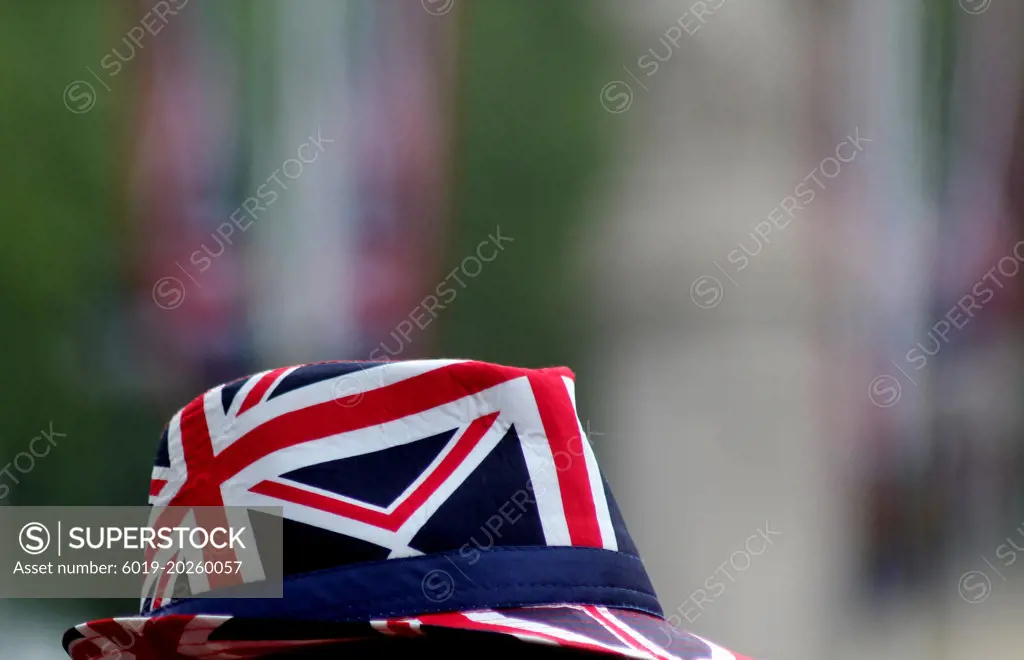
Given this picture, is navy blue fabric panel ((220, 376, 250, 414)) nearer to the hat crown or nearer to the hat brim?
the hat crown

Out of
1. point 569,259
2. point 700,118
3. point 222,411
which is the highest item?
point 700,118

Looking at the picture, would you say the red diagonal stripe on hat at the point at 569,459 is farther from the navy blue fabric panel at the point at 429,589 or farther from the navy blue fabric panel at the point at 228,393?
the navy blue fabric panel at the point at 228,393

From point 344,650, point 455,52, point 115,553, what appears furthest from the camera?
point 455,52

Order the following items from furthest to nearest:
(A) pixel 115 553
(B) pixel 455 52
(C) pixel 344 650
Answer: (B) pixel 455 52 < (A) pixel 115 553 < (C) pixel 344 650

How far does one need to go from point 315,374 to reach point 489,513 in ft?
0.42

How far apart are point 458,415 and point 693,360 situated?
503 millimetres

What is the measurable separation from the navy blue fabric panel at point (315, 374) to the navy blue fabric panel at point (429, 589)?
11 cm

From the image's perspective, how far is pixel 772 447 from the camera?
0.95 metres

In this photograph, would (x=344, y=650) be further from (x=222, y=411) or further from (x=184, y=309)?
(x=184, y=309)

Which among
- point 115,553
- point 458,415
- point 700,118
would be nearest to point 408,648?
point 458,415

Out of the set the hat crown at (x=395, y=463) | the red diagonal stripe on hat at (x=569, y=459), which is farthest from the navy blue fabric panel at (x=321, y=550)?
the red diagonal stripe on hat at (x=569, y=459)

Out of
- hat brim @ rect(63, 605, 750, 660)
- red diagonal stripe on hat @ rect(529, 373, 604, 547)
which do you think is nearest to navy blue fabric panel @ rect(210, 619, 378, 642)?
hat brim @ rect(63, 605, 750, 660)

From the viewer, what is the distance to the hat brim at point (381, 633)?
390 millimetres

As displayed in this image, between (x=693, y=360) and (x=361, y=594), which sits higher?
(x=693, y=360)
